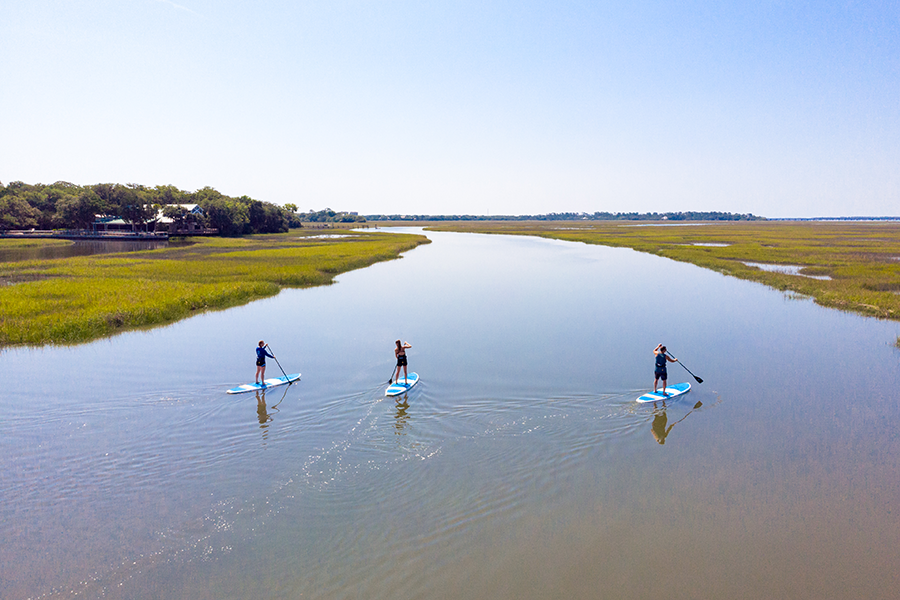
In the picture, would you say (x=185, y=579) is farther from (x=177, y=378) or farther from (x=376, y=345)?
(x=376, y=345)

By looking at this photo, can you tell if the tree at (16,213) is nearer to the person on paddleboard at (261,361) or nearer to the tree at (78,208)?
the tree at (78,208)

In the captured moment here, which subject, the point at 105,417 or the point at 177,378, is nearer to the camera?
the point at 105,417

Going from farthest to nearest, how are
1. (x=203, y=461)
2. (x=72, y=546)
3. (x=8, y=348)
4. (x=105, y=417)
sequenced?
(x=8, y=348) < (x=105, y=417) < (x=203, y=461) < (x=72, y=546)

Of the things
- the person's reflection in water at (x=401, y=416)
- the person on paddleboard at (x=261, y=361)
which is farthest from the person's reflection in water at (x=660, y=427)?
the person on paddleboard at (x=261, y=361)

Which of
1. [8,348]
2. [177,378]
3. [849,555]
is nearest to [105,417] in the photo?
[177,378]

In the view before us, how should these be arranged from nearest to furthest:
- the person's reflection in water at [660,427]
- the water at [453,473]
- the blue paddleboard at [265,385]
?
the water at [453,473], the person's reflection in water at [660,427], the blue paddleboard at [265,385]

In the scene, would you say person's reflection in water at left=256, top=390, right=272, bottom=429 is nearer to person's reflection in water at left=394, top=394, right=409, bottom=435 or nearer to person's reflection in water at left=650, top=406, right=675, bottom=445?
person's reflection in water at left=394, top=394, right=409, bottom=435

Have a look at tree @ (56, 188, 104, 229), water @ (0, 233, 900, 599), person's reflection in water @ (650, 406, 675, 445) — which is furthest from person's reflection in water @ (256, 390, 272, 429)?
tree @ (56, 188, 104, 229)
